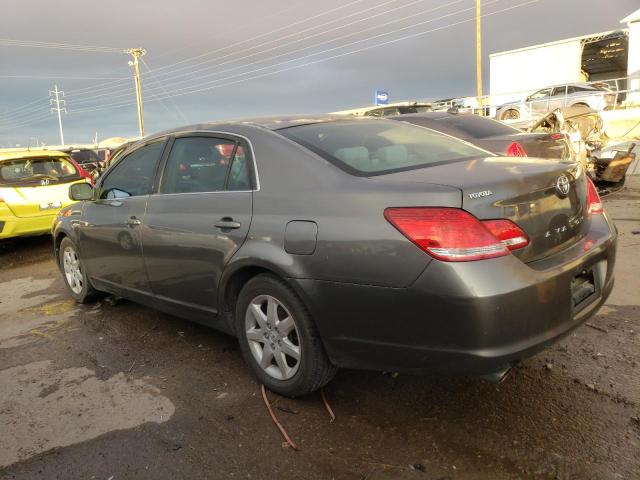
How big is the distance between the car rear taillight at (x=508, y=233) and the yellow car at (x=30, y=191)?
756cm

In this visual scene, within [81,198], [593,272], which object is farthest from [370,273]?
[81,198]

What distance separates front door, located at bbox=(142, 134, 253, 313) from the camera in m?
3.29

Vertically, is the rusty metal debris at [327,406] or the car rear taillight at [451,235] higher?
the car rear taillight at [451,235]

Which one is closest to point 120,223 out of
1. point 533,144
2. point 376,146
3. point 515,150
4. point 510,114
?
point 376,146

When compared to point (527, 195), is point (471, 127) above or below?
above

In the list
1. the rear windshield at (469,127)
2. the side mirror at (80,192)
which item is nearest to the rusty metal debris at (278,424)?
the side mirror at (80,192)

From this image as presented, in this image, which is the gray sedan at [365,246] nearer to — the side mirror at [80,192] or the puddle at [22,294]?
the side mirror at [80,192]

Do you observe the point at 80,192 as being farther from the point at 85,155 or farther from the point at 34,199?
the point at 85,155

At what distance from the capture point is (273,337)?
3.16m

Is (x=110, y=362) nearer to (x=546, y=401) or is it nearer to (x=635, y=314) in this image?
(x=546, y=401)

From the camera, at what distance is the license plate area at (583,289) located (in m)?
2.71

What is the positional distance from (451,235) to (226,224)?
57.5 inches

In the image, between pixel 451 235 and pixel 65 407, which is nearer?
pixel 451 235

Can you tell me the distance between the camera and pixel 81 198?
489cm
